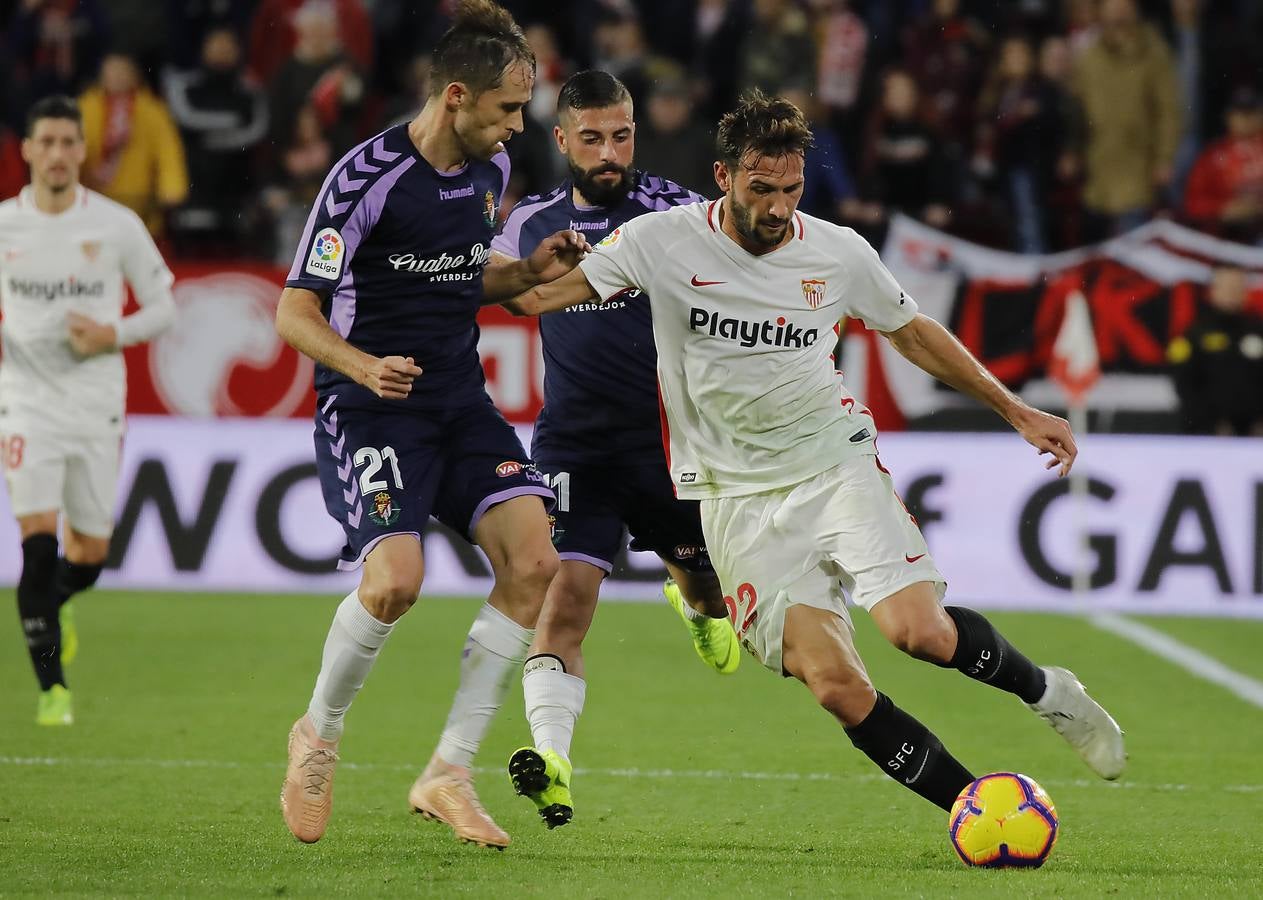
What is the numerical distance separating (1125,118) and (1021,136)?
0.80m

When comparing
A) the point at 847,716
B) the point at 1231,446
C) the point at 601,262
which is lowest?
the point at 1231,446

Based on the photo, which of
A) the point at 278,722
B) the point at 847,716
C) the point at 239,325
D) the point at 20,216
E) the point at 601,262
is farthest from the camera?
the point at 239,325

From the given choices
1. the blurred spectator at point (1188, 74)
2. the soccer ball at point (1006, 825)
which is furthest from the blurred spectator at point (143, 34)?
the soccer ball at point (1006, 825)

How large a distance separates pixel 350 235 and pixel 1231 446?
25.7 ft

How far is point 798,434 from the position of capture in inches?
233

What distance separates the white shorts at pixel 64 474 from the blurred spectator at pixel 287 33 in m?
6.99

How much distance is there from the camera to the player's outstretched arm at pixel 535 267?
5.88 meters

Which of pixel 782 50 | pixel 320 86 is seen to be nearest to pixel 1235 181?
pixel 782 50

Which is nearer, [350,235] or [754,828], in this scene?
[350,235]

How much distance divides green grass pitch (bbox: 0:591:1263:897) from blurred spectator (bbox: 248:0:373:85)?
567cm

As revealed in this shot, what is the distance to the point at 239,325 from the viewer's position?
43.2ft

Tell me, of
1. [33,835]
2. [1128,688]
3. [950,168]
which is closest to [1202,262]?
[950,168]

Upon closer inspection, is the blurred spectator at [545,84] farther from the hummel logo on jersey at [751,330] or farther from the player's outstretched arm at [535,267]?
the hummel logo on jersey at [751,330]

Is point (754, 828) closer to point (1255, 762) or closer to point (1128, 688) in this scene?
point (1255, 762)
